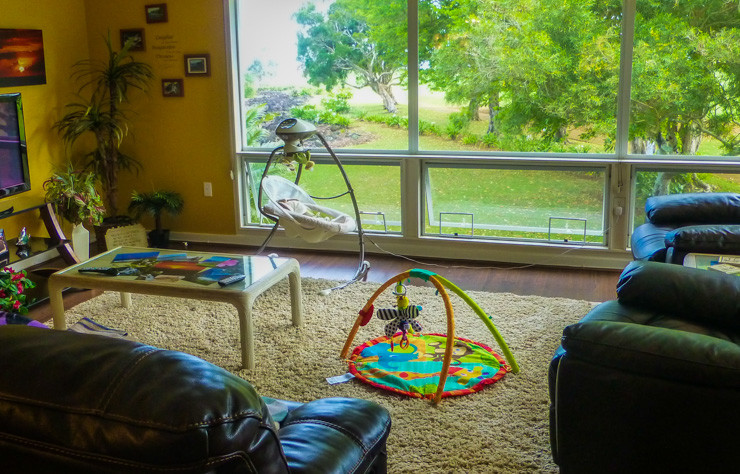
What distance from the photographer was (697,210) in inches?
156

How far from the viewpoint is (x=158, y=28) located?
18.2ft

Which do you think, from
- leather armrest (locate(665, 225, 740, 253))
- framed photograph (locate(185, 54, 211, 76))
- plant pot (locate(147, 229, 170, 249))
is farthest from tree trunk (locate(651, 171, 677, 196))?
plant pot (locate(147, 229, 170, 249))

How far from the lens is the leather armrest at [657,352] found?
1865 millimetres

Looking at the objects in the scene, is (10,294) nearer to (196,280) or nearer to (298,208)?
(196,280)

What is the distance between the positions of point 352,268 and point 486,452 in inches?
97.3

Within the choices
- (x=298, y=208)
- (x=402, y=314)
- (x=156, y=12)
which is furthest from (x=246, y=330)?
(x=156, y=12)

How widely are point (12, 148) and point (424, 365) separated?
3.05m

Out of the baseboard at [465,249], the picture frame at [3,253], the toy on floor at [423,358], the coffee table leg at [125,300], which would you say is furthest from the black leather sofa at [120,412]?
the baseboard at [465,249]

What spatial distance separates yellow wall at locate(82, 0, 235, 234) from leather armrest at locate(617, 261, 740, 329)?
3634mm

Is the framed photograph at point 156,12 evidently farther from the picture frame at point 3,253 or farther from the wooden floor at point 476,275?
the picture frame at point 3,253

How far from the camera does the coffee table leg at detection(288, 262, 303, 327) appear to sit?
3.89m

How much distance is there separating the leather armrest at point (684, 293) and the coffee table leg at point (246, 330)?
1.59m

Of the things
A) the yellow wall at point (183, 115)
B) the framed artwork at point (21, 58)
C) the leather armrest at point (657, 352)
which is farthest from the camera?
the yellow wall at point (183, 115)

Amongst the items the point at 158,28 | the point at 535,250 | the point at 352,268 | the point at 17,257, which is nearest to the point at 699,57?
the point at 535,250
